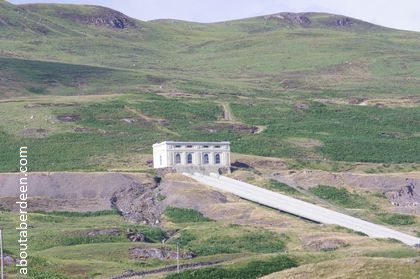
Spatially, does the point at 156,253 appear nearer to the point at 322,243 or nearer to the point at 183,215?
the point at 322,243

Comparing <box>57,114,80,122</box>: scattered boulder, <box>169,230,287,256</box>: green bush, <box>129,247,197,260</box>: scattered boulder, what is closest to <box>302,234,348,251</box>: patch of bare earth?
<box>169,230,287,256</box>: green bush

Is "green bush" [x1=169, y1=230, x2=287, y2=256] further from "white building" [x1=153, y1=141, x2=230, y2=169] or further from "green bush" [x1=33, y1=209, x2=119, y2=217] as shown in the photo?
"white building" [x1=153, y1=141, x2=230, y2=169]

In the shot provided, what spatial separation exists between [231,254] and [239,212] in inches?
897

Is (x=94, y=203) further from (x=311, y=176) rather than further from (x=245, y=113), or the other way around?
(x=245, y=113)

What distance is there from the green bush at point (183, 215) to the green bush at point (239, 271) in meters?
37.0

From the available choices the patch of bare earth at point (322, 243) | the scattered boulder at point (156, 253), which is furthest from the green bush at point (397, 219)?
the scattered boulder at point (156, 253)

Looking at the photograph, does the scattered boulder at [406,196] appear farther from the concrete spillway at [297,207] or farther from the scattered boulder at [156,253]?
the scattered boulder at [156,253]

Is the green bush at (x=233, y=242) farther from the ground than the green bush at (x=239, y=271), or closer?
closer

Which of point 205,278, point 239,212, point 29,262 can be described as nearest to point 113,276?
point 29,262

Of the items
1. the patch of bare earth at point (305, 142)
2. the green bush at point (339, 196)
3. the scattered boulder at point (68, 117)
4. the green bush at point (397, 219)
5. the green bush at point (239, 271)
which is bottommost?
the green bush at point (397, 219)

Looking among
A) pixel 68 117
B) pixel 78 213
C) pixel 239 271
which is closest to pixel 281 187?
pixel 78 213

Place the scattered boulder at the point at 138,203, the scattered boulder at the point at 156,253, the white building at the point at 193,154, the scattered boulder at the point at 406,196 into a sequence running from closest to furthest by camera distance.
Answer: the scattered boulder at the point at 156,253 < the scattered boulder at the point at 138,203 < the scattered boulder at the point at 406,196 < the white building at the point at 193,154

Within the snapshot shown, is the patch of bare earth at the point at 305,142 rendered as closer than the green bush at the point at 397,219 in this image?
No

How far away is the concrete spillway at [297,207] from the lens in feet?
377
